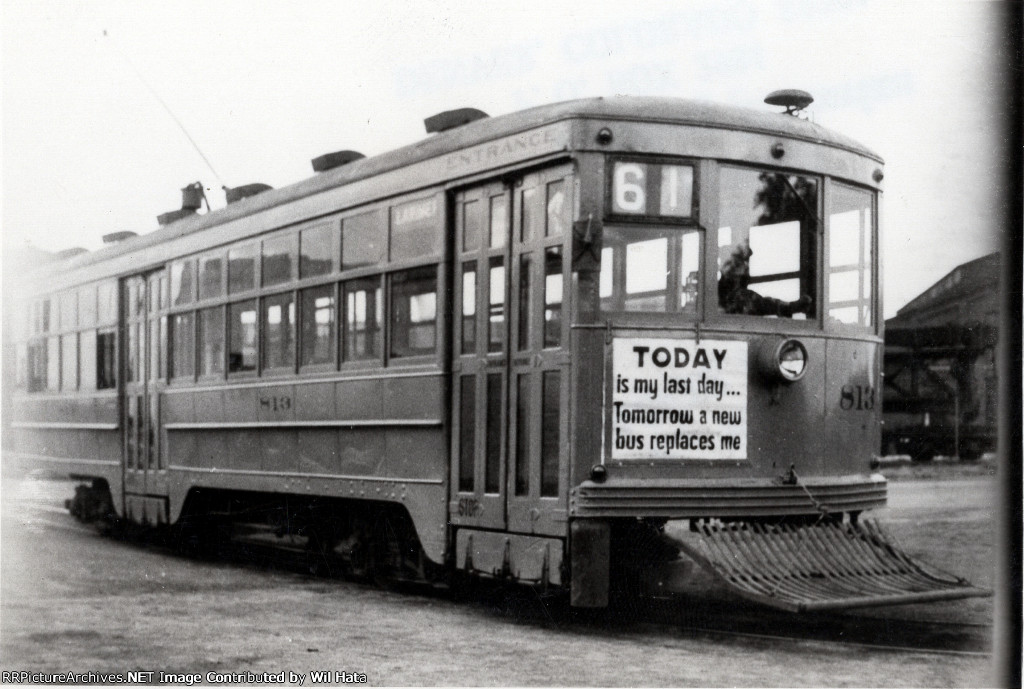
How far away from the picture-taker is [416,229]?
8.35 metres

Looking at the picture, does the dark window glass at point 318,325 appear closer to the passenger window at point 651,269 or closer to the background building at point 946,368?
the passenger window at point 651,269

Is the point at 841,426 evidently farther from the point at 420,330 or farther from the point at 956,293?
the point at 420,330

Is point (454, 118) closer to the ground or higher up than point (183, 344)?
higher up

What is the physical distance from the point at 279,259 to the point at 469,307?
2528mm

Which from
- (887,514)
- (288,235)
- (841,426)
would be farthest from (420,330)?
(887,514)

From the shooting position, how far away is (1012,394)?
6098mm

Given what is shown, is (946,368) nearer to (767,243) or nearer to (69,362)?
(767,243)

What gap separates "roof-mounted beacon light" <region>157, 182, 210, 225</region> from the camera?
42.7 feet

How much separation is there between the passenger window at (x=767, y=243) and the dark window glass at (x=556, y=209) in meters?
0.91

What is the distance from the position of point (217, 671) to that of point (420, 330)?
9.15 feet

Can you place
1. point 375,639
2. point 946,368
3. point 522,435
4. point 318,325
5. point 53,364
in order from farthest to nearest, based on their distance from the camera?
point 53,364 → point 946,368 → point 318,325 → point 522,435 → point 375,639

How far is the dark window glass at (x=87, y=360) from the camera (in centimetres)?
1302

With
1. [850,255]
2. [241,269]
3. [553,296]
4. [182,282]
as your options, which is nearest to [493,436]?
[553,296]

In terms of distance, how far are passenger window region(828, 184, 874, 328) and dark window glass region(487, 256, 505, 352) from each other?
6.46 ft
